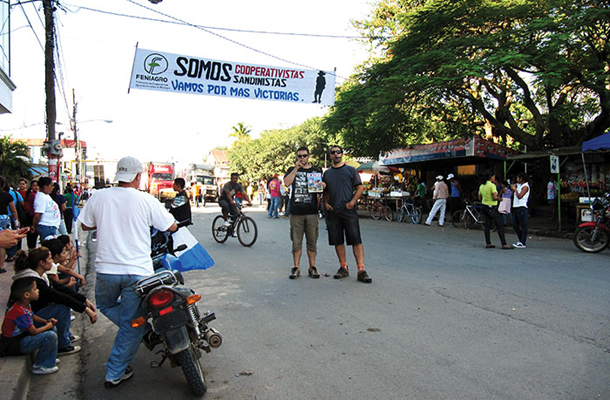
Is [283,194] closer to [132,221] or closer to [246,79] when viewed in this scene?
[246,79]

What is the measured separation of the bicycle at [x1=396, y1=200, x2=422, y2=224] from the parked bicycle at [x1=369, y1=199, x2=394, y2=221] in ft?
1.91

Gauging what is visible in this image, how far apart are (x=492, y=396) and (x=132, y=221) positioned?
9.56ft

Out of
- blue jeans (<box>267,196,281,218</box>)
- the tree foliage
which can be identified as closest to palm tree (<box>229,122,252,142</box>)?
the tree foliage

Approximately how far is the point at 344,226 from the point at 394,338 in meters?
2.69

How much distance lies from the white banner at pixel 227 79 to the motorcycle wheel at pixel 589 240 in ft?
25.4

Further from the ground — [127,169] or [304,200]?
[127,169]

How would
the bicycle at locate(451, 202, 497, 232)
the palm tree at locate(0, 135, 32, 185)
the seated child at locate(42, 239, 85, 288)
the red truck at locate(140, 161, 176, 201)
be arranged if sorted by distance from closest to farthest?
the seated child at locate(42, 239, 85, 288)
the bicycle at locate(451, 202, 497, 232)
the palm tree at locate(0, 135, 32, 185)
the red truck at locate(140, 161, 176, 201)

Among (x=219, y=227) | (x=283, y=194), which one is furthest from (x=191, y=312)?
(x=283, y=194)

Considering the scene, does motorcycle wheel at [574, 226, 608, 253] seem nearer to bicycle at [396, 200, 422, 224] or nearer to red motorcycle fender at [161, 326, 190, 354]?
bicycle at [396, 200, 422, 224]

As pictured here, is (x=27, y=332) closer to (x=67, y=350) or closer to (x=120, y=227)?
(x=67, y=350)

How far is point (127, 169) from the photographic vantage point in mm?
3688

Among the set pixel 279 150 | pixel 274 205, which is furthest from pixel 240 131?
pixel 274 205

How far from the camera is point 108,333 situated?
497cm

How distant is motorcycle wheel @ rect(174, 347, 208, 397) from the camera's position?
3268mm
